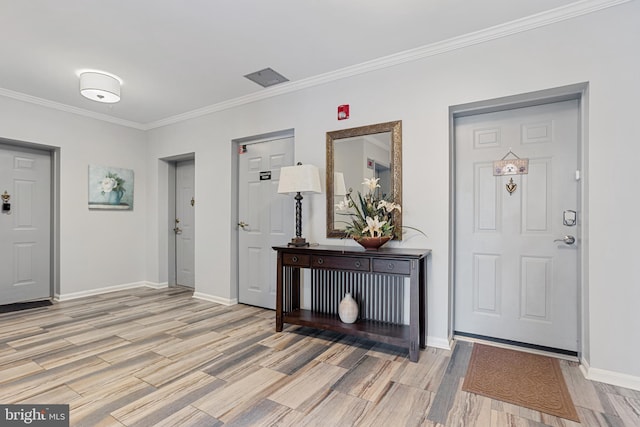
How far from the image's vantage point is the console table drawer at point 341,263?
2.59m

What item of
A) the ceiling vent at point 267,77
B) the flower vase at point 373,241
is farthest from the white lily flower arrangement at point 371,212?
the ceiling vent at point 267,77

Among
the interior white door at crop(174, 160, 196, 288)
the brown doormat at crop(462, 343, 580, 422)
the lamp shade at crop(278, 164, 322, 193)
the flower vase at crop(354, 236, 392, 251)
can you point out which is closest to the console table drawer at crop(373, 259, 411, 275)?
the flower vase at crop(354, 236, 392, 251)

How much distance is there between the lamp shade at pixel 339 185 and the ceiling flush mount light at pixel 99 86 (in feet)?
7.92

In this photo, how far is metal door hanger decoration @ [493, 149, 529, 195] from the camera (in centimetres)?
261

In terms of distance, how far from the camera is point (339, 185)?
3.15 meters

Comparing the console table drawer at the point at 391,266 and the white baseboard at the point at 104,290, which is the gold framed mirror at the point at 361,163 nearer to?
the console table drawer at the point at 391,266

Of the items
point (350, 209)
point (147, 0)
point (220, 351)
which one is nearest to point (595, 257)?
point (350, 209)

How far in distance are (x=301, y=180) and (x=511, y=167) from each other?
5.80ft

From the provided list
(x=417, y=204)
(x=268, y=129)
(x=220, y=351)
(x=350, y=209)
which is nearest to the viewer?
(x=220, y=351)

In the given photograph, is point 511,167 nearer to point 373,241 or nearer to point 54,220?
point 373,241

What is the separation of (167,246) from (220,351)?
291 cm

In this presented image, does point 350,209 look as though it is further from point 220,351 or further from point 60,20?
point 60,20

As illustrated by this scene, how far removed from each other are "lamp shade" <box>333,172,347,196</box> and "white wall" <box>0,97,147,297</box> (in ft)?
11.3

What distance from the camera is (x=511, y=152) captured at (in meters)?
2.65
